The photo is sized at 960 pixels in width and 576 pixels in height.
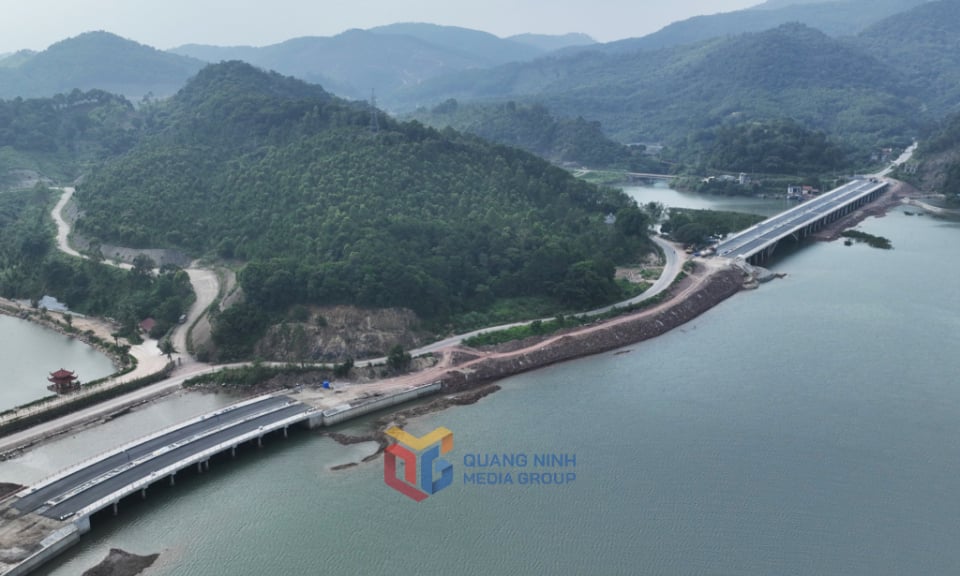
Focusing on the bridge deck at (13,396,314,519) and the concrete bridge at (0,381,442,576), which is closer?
the concrete bridge at (0,381,442,576)

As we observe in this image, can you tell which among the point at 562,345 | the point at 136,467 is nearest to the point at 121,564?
the point at 136,467

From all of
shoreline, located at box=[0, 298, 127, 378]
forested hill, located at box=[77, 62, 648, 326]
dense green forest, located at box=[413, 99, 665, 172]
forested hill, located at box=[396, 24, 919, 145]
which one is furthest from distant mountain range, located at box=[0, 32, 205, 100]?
shoreline, located at box=[0, 298, 127, 378]

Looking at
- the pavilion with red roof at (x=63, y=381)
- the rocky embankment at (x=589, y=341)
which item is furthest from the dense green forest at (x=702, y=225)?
the pavilion with red roof at (x=63, y=381)

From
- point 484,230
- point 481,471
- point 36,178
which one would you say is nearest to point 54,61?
point 36,178

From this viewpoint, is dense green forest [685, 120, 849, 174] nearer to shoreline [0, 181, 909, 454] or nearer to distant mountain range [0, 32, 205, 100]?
shoreline [0, 181, 909, 454]

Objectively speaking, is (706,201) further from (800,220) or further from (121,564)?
(121,564)
